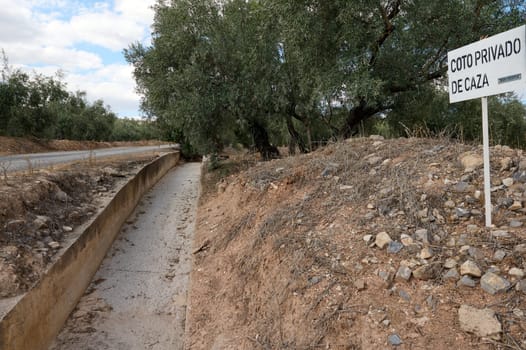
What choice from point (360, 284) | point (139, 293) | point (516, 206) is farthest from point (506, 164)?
point (139, 293)

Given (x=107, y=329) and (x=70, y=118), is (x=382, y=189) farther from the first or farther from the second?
(x=70, y=118)

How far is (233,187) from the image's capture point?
25.0ft

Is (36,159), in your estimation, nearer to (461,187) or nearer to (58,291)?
(58,291)

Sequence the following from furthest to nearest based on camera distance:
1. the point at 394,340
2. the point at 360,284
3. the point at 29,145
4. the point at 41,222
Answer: the point at 29,145 < the point at 41,222 < the point at 360,284 < the point at 394,340

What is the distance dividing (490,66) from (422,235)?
1.49m

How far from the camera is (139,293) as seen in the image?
504 centimetres

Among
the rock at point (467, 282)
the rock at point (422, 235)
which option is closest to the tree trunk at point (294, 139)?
the rock at point (422, 235)

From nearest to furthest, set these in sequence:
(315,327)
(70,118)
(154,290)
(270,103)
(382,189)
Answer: (315,327), (382,189), (154,290), (270,103), (70,118)

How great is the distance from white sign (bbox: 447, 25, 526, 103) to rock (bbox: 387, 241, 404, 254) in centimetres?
142

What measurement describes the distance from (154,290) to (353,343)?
358 cm

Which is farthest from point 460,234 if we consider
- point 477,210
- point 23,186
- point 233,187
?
point 23,186

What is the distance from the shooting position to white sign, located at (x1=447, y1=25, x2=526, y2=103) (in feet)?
8.09

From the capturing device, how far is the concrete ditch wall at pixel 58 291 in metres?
3.21

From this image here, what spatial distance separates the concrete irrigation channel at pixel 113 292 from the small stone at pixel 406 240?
2758 millimetres
